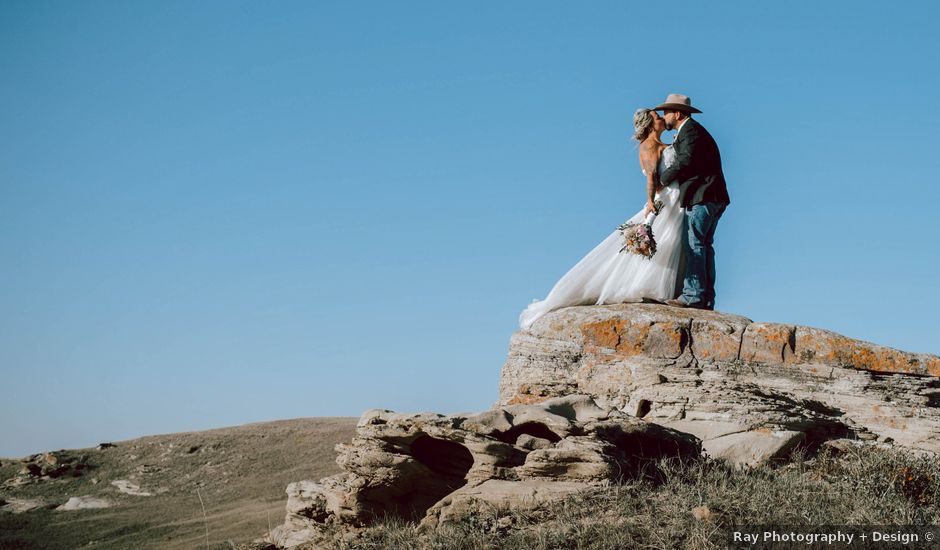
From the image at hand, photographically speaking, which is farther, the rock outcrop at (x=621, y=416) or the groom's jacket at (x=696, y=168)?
the groom's jacket at (x=696, y=168)

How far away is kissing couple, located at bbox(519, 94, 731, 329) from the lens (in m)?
11.4

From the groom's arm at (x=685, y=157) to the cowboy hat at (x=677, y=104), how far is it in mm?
351

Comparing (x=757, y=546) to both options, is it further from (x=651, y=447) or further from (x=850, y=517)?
(x=651, y=447)

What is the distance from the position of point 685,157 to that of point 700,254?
133 cm

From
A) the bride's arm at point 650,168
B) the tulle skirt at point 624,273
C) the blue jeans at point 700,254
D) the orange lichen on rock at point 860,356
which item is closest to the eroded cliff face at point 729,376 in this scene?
the orange lichen on rock at point 860,356

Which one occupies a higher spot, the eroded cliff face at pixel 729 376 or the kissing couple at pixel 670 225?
the kissing couple at pixel 670 225

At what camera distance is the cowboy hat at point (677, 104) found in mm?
11609

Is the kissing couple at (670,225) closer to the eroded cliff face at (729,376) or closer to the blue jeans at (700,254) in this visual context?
the blue jeans at (700,254)

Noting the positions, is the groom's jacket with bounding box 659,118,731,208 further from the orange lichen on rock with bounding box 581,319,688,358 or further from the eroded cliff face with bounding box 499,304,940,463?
the orange lichen on rock with bounding box 581,319,688,358

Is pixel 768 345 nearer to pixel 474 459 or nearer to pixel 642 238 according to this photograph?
pixel 642 238

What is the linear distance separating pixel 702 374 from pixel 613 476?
10.3 ft

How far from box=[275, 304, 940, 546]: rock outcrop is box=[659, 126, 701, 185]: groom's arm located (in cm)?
185

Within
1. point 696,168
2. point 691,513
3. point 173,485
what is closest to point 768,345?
point 696,168

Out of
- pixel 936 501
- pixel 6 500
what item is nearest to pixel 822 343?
pixel 936 501
